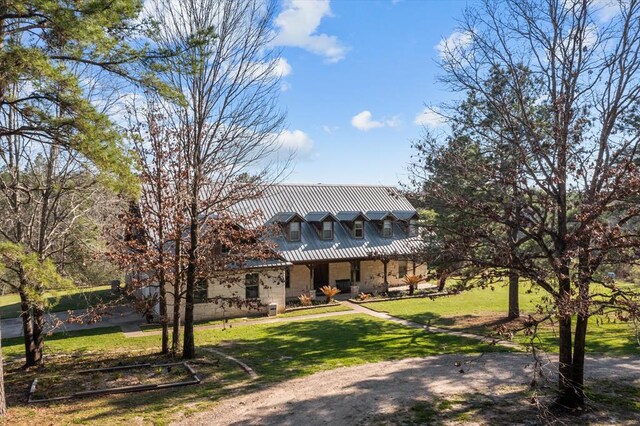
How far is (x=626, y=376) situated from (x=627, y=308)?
6240mm

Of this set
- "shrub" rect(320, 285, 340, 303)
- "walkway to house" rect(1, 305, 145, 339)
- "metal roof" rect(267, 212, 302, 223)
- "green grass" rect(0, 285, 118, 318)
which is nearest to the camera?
"walkway to house" rect(1, 305, 145, 339)

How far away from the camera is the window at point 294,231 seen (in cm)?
2852

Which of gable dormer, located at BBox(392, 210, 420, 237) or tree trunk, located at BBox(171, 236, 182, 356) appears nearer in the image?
tree trunk, located at BBox(171, 236, 182, 356)

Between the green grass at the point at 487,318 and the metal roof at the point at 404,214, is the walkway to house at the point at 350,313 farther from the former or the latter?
the metal roof at the point at 404,214

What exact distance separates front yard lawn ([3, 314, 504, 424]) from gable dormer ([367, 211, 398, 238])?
31.6 ft

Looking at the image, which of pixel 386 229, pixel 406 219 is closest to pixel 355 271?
pixel 386 229

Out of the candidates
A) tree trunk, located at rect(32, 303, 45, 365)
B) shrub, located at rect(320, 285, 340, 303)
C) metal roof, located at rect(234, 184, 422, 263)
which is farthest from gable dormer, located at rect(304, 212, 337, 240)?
tree trunk, located at rect(32, 303, 45, 365)

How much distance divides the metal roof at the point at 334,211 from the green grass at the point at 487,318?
3990 millimetres

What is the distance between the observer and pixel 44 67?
7.94 metres

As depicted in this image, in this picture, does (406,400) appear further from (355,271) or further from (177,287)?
(355,271)

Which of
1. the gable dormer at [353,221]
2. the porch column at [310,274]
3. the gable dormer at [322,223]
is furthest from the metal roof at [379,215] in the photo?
the porch column at [310,274]

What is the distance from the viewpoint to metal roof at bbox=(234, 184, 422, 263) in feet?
92.6

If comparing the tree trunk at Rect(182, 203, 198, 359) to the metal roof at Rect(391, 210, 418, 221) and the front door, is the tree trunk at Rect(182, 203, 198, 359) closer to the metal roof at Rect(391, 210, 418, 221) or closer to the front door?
the front door

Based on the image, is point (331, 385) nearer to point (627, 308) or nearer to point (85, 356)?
point (627, 308)
